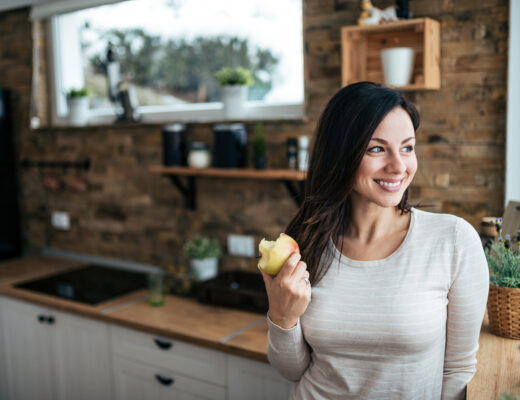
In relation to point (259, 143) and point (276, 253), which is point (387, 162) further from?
point (259, 143)

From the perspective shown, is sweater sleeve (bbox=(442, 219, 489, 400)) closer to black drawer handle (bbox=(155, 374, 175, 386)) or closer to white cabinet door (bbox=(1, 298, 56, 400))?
black drawer handle (bbox=(155, 374, 175, 386))

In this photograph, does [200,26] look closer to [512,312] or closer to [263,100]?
[263,100]

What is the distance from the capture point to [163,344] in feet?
7.46

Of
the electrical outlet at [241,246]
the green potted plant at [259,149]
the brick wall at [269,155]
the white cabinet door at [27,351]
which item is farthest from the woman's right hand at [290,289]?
the white cabinet door at [27,351]

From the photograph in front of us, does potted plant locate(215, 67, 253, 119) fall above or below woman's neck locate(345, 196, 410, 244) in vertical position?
above

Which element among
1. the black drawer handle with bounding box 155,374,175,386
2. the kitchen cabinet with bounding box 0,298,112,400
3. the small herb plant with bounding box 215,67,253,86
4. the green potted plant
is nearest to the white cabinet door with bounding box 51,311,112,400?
the kitchen cabinet with bounding box 0,298,112,400

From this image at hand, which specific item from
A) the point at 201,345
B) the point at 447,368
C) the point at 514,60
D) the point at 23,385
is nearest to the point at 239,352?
the point at 201,345

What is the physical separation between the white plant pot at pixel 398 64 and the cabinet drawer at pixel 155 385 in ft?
4.37

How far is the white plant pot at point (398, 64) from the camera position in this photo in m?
1.96

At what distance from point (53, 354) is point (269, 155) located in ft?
4.88

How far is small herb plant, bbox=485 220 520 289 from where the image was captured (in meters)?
1.40

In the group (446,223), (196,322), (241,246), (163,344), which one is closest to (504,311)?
(446,223)

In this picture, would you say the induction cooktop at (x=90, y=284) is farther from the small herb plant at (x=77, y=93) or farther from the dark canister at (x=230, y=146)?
the small herb plant at (x=77, y=93)

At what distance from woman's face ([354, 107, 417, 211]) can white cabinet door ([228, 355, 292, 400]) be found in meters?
0.94
